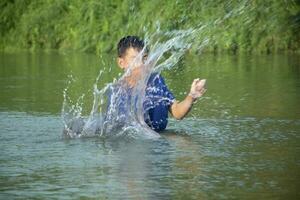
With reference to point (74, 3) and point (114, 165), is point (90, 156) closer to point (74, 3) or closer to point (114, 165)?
point (114, 165)

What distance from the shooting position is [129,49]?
11039 millimetres

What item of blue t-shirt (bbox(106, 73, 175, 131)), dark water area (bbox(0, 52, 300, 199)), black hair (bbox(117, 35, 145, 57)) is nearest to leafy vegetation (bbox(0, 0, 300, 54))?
dark water area (bbox(0, 52, 300, 199))

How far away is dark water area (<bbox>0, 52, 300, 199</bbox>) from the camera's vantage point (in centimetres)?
773

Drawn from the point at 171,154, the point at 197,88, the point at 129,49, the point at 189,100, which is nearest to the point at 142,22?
the point at 129,49

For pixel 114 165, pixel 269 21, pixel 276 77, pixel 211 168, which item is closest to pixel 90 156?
pixel 114 165

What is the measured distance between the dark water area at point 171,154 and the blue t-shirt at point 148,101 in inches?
12.5

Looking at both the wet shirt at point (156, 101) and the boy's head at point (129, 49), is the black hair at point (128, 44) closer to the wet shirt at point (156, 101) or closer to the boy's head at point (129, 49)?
the boy's head at point (129, 49)

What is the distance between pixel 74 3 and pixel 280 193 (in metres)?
36.6

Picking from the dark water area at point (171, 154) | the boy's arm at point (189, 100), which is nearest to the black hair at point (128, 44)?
the boy's arm at point (189, 100)

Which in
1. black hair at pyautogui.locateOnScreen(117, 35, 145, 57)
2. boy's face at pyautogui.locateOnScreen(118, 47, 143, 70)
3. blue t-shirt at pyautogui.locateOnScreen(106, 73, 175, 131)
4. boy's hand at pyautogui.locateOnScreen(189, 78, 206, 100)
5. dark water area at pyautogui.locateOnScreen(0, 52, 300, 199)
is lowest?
dark water area at pyautogui.locateOnScreen(0, 52, 300, 199)

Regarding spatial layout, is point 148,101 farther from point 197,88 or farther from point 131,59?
point 197,88

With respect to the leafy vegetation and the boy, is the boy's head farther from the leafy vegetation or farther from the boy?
the leafy vegetation

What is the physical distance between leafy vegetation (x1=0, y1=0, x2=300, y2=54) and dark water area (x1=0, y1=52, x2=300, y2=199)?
8.46 m

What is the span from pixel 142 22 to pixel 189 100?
21995 millimetres
